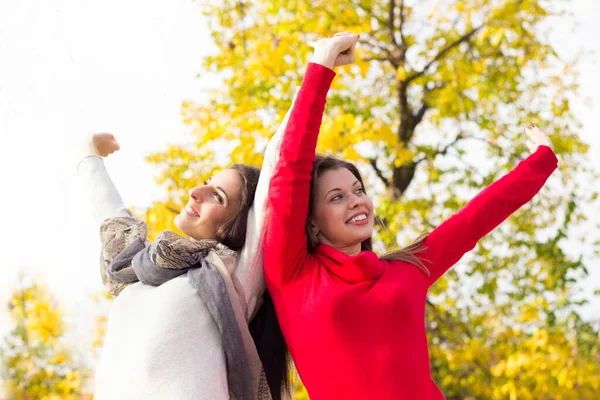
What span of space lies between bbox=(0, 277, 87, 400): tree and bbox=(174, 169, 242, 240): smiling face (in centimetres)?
415

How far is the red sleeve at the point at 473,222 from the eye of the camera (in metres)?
1.89

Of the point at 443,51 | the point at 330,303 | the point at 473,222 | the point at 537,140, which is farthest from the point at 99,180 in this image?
the point at 443,51

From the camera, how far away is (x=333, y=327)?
5.36 feet

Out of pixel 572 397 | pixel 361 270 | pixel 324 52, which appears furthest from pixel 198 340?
pixel 572 397

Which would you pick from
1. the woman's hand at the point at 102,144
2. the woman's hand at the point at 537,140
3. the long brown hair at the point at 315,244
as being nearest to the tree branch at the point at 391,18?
the woman's hand at the point at 537,140

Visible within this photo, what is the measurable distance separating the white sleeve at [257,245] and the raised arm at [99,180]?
0.53m

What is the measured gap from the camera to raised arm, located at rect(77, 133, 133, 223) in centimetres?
213

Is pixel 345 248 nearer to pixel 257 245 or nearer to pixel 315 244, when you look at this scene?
pixel 315 244

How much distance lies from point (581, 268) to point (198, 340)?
4.65 meters

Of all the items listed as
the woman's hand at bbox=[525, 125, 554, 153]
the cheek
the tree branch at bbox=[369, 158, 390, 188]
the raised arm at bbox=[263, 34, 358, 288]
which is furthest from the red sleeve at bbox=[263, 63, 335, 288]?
the tree branch at bbox=[369, 158, 390, 188]

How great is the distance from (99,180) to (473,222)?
1.17m

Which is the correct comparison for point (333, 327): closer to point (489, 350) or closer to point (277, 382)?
point (277, 382)

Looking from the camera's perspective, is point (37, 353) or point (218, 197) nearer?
point (218, 197)

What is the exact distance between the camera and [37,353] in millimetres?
6371
